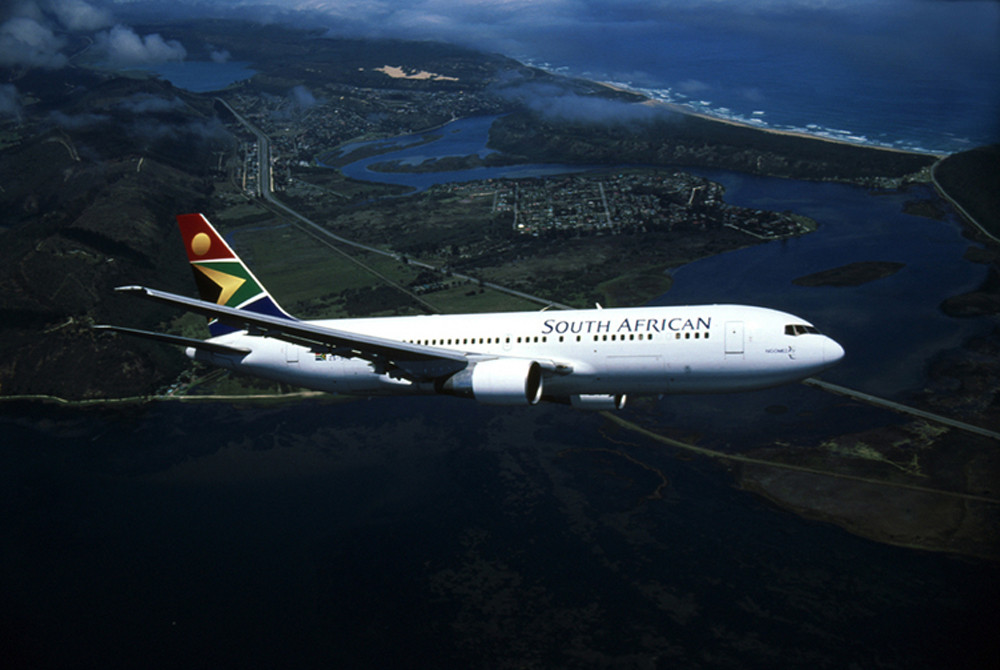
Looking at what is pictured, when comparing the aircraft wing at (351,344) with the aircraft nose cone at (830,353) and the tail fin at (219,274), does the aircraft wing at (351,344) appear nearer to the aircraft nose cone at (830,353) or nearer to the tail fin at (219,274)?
the tail fin at (219,274)

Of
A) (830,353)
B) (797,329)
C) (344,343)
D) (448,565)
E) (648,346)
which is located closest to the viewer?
(830,353)

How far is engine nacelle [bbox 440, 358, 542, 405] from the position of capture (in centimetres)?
5456

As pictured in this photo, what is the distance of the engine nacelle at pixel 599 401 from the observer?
2406 inches

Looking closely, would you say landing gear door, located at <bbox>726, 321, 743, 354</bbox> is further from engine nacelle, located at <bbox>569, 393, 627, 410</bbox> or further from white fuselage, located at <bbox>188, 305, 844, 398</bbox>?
engine nacelle, located at <bbox>569, 393, 627, 410</bbox>

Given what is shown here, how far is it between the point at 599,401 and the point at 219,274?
4070 centimetres

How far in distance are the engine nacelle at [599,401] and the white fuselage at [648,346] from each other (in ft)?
3.31

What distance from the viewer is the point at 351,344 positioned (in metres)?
56.2

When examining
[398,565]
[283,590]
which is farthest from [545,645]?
[283,590]

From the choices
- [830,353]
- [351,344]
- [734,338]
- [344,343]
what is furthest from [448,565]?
[830,353]

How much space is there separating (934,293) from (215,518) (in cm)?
18321

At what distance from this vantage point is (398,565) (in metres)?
116

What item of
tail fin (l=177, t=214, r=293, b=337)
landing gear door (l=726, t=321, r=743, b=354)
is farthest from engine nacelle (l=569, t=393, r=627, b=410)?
tail fin (l=177, t=214, r=293, b=337)

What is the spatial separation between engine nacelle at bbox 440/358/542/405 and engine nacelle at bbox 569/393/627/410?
5.39 metres

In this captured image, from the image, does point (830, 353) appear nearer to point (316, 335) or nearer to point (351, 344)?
point (351, 344)
